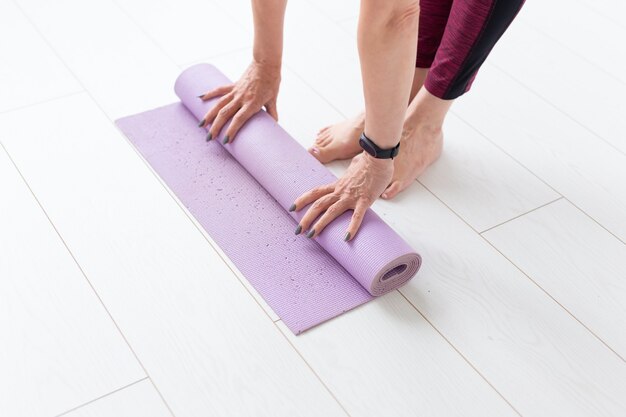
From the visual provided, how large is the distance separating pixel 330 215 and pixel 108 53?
0.96 metres

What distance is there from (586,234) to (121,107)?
1181 millimetres

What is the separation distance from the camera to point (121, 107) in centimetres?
201

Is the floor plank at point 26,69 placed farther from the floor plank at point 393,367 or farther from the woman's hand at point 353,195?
the floor plank at point 393,367

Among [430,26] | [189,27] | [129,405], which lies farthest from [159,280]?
[189,27]

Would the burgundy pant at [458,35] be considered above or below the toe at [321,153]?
above

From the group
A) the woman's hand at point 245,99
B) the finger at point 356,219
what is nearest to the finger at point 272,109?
the woman's hand at point 245,99

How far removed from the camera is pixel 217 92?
1.90 meters

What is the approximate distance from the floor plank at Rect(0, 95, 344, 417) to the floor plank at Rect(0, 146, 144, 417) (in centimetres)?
3

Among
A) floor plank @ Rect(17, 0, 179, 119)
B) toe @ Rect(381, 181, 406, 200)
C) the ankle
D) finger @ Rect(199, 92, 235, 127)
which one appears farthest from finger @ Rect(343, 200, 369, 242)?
floor plank @ Rect(17, 0, 179, 119)

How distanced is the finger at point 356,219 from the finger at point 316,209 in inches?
2.3

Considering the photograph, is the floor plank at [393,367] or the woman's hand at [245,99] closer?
the floor plank at [393,367]

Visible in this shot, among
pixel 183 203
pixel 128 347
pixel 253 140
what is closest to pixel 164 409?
pixel 128 347

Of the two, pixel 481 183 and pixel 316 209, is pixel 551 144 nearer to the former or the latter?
pixel 481 183

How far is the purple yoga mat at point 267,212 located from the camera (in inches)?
61.3
